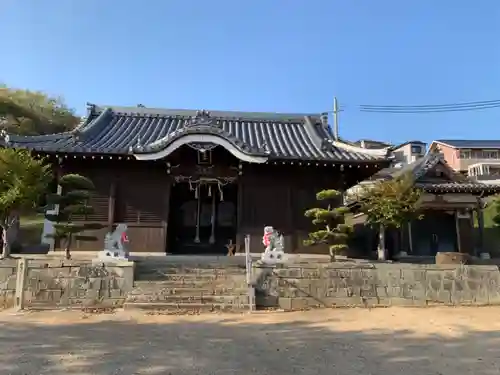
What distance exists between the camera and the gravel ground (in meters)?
4.90

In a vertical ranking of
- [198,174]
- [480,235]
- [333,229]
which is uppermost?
[198,174]

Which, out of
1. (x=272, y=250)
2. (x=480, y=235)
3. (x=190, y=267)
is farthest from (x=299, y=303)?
(x=480, y=235)

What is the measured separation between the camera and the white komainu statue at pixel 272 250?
1013 cm

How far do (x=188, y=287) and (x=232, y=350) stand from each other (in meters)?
4.05

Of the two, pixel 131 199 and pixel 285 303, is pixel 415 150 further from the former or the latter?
pixel 285 303

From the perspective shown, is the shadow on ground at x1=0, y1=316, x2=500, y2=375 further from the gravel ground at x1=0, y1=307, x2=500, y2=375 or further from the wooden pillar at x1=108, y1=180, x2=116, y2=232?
the wooden pillar at x1=108, y1=180, x2=116, y2=232

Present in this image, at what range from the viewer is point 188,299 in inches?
356

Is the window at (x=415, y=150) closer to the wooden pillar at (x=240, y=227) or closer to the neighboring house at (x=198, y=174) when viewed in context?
the neighboring house at (x=198, y=174)

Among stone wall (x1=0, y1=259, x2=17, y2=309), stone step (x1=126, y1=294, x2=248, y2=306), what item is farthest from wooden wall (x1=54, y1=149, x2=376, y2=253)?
stone step (x1=126, y1=294, x2=248, y2=306)

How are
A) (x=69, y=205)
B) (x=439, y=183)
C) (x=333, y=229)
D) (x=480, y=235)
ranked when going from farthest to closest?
(x=480, y=235)
(x=439, y=183)
(x=333, y=229)
(x=69, y=205)

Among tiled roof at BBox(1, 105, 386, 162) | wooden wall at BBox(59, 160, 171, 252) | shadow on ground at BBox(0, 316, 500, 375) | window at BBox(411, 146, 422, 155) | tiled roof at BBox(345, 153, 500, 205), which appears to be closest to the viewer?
shadow on ground at BBox(0, 316, 500, 375)

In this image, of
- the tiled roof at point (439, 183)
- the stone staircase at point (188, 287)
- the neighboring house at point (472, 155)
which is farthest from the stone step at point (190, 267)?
the neighboring house at point (472, 155)

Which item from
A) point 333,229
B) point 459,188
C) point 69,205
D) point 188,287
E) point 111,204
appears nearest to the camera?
point 188,287

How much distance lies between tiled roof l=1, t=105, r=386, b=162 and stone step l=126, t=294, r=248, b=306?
4759mm
